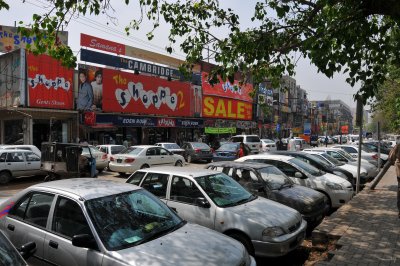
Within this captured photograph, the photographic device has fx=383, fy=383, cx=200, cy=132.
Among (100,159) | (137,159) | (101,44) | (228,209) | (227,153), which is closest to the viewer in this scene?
(228,209)

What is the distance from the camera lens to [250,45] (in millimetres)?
8625

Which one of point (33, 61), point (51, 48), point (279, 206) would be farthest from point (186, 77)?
point (33, 61)

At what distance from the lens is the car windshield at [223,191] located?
6668mm

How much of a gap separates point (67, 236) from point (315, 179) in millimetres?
7508

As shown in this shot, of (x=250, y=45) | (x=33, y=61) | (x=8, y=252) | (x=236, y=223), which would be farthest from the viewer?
(x=33, y=61)

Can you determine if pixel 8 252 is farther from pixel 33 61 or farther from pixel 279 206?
pixel 33 61

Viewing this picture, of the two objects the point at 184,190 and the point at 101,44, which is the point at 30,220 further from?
the point at 101,44

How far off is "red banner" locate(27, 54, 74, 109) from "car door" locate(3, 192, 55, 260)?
20930 millimetres

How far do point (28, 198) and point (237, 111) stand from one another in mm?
41768

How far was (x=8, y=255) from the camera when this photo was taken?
3.57 meters

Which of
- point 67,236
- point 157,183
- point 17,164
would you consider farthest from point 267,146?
point 67,236

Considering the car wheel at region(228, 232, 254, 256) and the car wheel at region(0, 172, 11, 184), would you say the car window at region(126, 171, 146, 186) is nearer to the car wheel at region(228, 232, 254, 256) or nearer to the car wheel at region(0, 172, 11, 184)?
the car wheel at region(228, 232, 254, 256)

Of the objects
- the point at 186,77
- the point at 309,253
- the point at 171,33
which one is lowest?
the point at 309,253

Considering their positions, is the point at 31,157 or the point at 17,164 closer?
the point at 17,164
